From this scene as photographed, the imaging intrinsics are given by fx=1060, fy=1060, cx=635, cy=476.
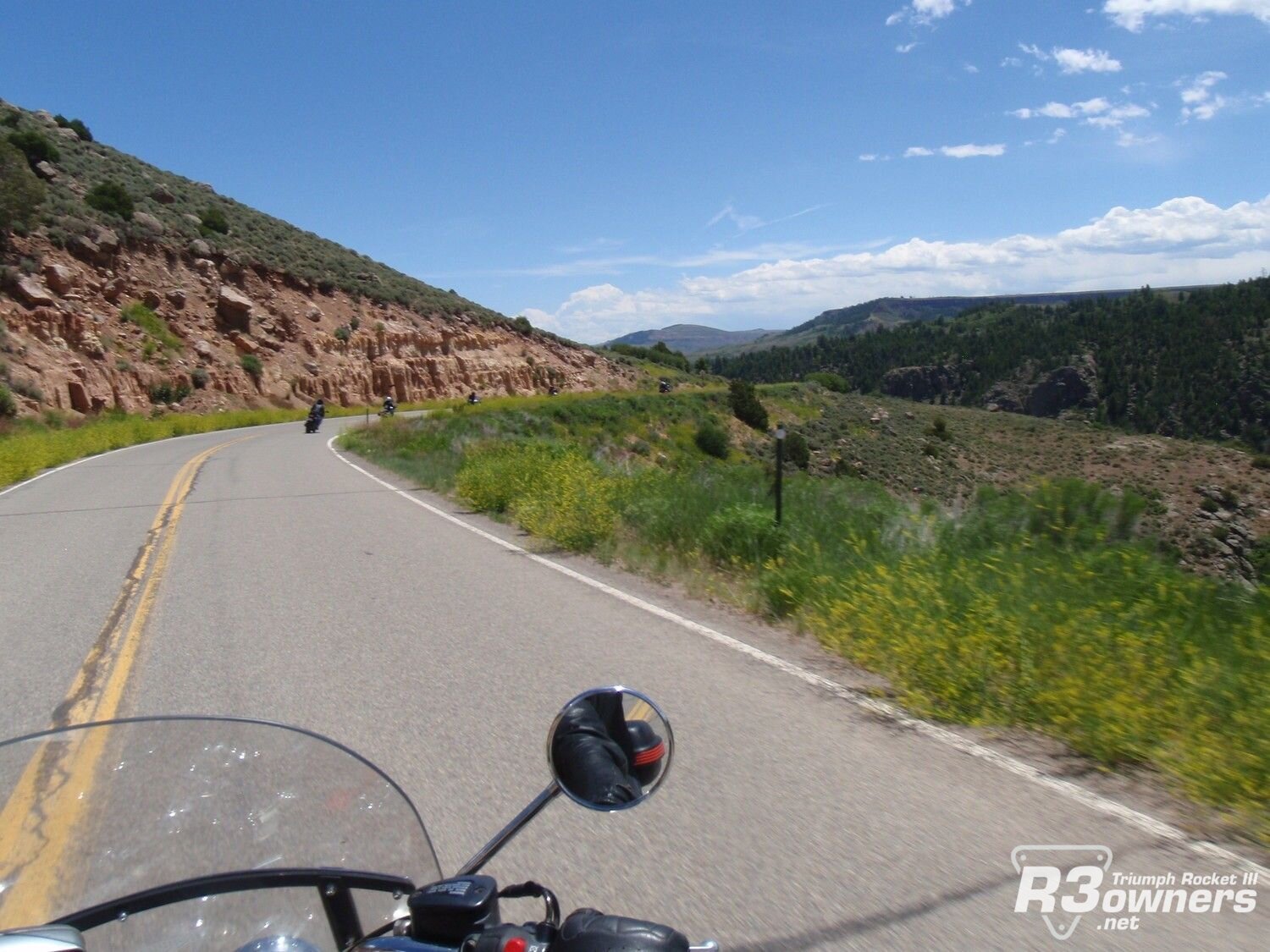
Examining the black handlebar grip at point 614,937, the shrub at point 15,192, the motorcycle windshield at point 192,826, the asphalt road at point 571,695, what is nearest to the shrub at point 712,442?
the shrub at point 15,192

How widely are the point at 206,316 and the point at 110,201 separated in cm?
774

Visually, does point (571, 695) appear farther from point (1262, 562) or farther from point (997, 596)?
point (1262, 562)

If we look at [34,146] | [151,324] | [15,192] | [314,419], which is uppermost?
[34,146]

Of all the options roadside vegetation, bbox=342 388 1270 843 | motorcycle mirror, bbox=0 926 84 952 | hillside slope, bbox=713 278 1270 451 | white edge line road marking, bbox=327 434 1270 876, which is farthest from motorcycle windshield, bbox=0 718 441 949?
hillside slope, bbox=713 278 1270 451

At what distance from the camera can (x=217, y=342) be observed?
184ft

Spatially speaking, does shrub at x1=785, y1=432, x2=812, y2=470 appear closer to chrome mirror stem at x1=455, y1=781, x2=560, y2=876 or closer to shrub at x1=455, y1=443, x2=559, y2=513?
shrub at x1=455, y1=443, x2=559, y2=513

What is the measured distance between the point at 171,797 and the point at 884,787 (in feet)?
10.3

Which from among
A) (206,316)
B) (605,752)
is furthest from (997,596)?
(206,316)

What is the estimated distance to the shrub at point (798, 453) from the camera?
47.0 meters

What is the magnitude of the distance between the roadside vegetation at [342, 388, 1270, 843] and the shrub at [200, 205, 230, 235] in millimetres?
56032

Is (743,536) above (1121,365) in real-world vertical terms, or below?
above

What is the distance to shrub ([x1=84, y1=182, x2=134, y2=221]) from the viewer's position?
55344 millimetres

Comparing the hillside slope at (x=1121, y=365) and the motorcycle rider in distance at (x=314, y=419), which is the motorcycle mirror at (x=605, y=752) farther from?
the hillside slope at (x=1121, y=365)

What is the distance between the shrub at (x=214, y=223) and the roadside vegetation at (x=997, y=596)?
56.0 m
